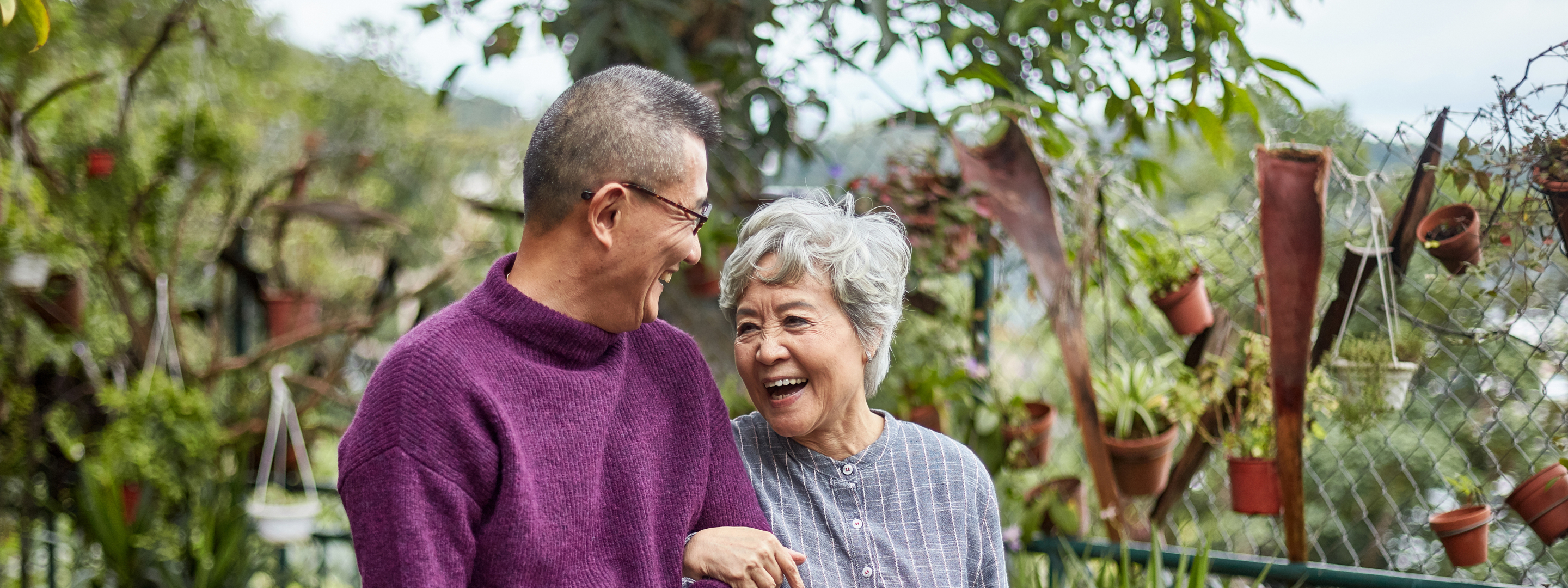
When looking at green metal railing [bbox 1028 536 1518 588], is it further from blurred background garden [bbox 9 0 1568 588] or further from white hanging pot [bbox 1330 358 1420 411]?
white hanging pot [bbox 1330 358 1420 411]

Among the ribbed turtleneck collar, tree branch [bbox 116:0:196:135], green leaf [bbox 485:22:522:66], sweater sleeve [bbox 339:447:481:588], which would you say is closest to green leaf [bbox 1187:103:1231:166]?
the ribbed turtleneck collar

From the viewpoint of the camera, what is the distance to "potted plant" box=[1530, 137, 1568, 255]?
1.66 meters

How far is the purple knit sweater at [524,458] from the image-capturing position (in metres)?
0.98

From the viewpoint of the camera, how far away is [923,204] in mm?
2506

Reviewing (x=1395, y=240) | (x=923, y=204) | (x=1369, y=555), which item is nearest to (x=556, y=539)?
(x=923, y=204)

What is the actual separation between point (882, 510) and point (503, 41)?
5.83 feet

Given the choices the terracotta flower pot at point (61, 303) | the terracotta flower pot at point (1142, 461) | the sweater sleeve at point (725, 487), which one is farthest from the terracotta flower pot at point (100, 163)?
the terracotta flower pot at point (1142, 461)

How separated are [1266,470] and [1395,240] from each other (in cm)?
56

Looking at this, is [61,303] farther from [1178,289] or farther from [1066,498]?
[1178,289]

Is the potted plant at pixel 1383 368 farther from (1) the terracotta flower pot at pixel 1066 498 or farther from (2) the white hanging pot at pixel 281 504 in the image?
(2) the white hanging pot at pixel 281 504

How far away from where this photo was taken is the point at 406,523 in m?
0.95

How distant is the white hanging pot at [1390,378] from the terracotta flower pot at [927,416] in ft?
2.96

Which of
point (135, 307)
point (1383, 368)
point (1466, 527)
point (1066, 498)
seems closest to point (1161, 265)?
point (1383, 368)

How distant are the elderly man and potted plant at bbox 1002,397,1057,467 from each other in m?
1.36
